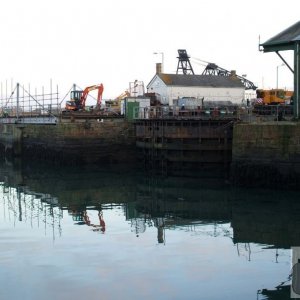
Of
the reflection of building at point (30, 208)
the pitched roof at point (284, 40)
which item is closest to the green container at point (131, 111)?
the reflection of building at point (30, 208)

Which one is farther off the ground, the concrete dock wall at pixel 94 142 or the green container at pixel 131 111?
the green container at pixel 131 111

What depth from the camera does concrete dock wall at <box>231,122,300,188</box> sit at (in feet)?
74.2

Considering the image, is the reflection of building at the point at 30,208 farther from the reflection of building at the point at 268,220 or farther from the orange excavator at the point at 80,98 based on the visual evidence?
the orange excavator at the point at 80,98

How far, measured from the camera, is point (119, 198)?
24.7m

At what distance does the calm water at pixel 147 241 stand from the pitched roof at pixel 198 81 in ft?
80.9

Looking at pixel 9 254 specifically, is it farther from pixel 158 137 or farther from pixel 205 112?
pixel 205 112

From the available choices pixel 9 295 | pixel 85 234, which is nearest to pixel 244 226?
pixel 85 234

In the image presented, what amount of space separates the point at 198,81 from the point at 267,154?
2982cm

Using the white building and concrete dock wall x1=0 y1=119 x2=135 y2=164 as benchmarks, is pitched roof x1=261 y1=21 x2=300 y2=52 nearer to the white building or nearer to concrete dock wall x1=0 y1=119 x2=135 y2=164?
concrete dock wall x1=0 y1=119 x2=135 y2=164

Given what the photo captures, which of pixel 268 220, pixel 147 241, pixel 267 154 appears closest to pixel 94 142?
pixel 267 154

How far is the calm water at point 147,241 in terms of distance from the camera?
11445 millimetres

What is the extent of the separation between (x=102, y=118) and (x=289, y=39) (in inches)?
631

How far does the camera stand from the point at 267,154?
919 inches

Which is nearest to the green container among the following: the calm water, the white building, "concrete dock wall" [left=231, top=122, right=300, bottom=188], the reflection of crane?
the calm water
